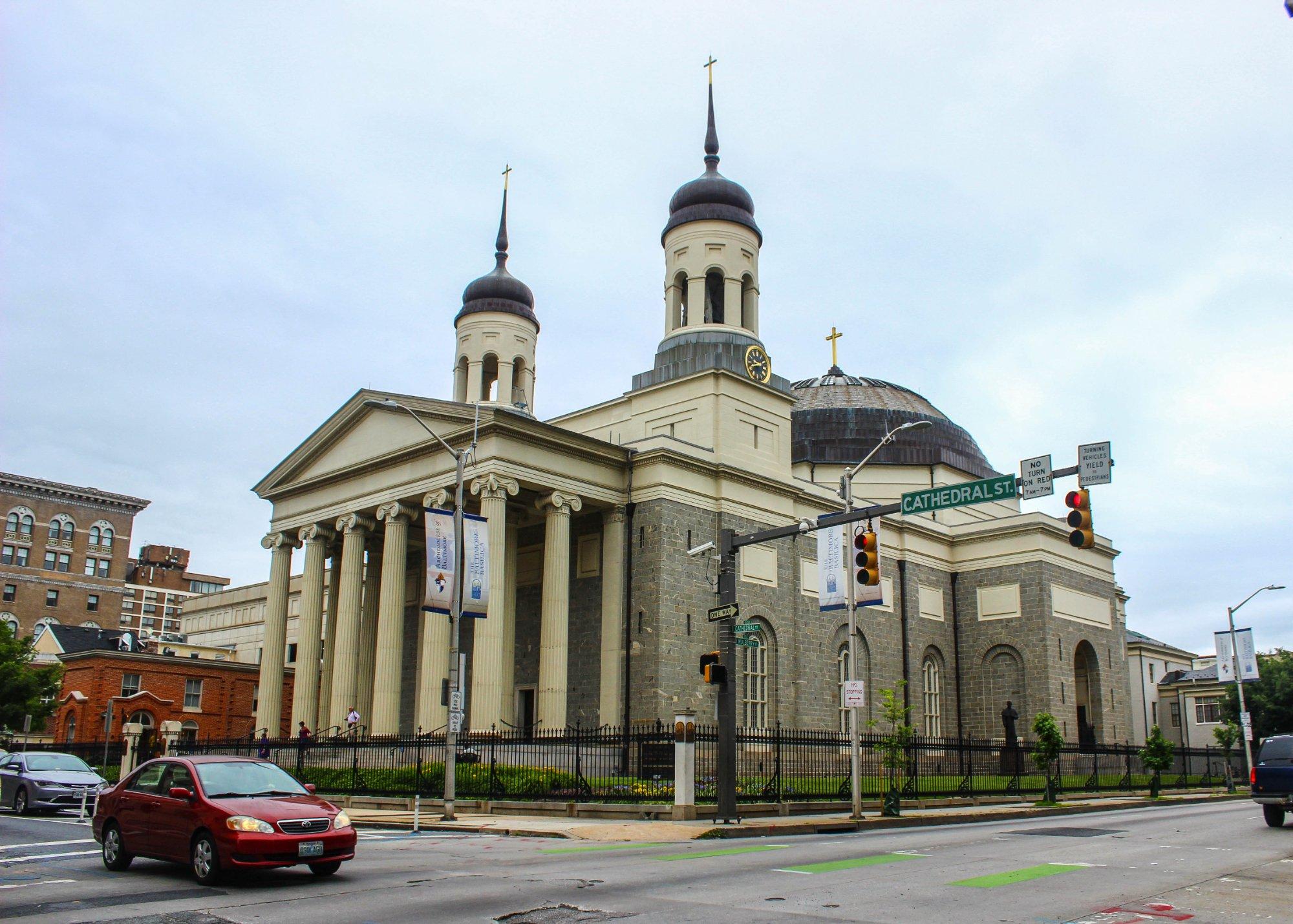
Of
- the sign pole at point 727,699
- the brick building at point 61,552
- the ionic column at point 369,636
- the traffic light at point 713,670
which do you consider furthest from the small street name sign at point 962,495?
the brick building at point 61,552

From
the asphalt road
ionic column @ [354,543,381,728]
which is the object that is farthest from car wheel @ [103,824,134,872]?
ionic column @ [354,543,381,728]

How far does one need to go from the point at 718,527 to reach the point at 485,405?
9.76 meters

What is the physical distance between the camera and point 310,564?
4544cm

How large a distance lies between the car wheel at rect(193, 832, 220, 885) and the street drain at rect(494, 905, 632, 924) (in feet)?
13.3

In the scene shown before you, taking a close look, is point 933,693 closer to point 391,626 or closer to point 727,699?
point 391,626

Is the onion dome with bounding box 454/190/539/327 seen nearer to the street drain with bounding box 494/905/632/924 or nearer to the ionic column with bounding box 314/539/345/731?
the ionic column with bounding box 314/539/345/731

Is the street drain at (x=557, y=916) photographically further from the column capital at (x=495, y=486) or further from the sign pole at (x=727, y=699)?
the column capital at (x=495, y=486)

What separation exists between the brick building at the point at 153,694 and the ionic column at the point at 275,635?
10726 millimetres

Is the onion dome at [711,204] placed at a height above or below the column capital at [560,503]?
above

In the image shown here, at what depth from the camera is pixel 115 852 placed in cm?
1477

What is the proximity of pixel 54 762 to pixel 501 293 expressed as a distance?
33.0 metres

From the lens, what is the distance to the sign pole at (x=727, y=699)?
24.4 metres

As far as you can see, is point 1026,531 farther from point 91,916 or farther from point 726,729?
point 91,916

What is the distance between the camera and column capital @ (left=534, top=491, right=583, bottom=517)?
38.8m
